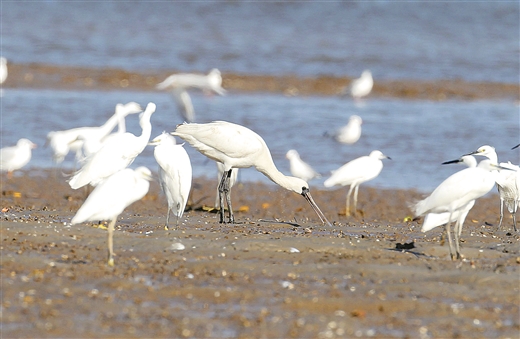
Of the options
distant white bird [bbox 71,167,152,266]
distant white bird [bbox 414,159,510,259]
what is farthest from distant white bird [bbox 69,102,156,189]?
distant white bird [bbox 414,159,510,259]

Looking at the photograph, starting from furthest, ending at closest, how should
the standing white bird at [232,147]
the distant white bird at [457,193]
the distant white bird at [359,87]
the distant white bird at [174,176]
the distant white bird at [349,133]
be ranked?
the distant white bird at [359,87] < the distant white bird at [349,133] < the standing white bird at [232,147] < the distant white bird at [174,176] < the distant white bird at [457,193]

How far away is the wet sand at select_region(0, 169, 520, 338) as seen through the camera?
5715 mm

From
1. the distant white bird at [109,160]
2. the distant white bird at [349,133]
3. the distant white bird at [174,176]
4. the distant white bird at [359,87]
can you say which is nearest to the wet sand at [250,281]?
the distant white bird at [174,176]

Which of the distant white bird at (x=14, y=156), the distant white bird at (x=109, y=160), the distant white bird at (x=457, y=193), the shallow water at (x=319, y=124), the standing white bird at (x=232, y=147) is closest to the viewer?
the distant white bird at (x=457, y=193)

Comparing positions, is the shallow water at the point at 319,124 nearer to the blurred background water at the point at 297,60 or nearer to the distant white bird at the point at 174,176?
the blurred background water at the point at 297,60

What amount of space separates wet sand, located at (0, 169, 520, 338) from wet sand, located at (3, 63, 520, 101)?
15.8 m

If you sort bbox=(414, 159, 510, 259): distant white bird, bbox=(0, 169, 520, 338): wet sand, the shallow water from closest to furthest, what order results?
bbox=(0, 169, 520, 338): wet sand, bbox=(414, 159, 510, 259): distant white bird, the shallow water

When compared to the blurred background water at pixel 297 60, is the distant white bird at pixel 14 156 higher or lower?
lower

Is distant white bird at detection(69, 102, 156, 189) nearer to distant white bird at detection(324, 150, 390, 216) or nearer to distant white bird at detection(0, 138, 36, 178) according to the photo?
distant white bird at detection(324, 150, 390, 216)

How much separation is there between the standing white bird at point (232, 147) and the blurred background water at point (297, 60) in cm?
397

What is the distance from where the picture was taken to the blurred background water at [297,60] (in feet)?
56.4

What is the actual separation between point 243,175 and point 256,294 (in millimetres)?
8613

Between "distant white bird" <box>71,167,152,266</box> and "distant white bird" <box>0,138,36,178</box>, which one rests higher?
"distant white bird" <box>71,167,152,266</box>

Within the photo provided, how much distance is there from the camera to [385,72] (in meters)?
30.5
